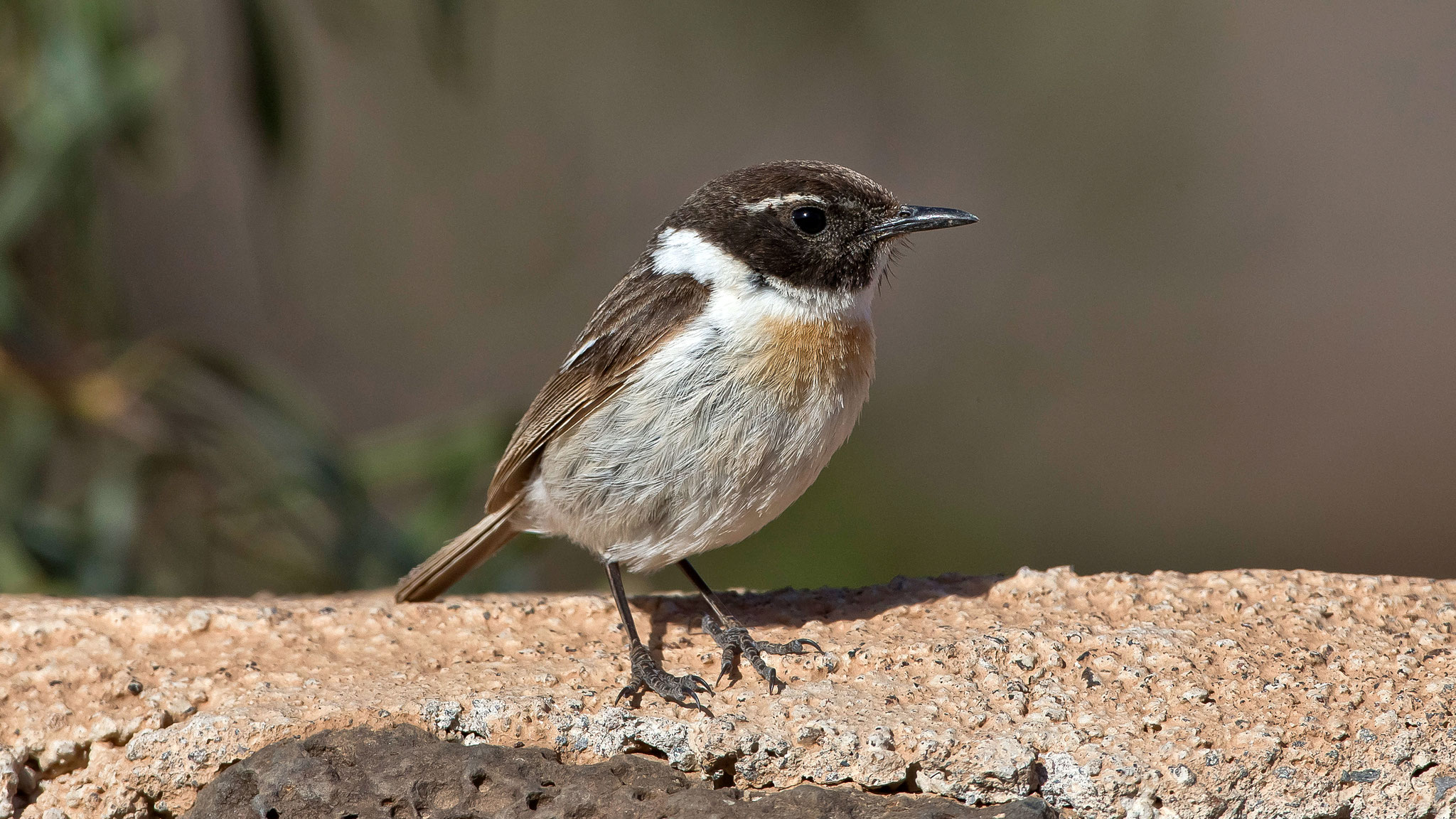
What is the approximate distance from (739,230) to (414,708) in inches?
73.3

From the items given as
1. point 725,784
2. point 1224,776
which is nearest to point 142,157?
point 725,784

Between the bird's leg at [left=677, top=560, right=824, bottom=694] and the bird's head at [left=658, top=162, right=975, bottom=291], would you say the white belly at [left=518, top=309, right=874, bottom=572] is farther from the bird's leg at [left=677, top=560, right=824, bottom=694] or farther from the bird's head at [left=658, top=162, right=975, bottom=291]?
the bird's leg at [left=677, top=560, right=824, bottom=694]

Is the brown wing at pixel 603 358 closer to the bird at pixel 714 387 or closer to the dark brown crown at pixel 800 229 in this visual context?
the bird at pixel 714 387

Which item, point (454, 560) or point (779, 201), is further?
point (454, 560)

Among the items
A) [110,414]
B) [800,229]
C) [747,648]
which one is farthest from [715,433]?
[110,414]

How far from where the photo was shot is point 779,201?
4.30 m

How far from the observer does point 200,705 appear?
3395 millimetres

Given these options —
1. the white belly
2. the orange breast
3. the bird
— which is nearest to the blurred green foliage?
the bird

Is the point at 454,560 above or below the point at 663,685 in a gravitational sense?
below

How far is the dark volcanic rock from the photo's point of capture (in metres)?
2.97

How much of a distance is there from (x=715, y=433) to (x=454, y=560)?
1.20 metres

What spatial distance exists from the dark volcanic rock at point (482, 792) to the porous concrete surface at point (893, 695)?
0.28ft

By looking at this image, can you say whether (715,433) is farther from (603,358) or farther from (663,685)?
(663,685)

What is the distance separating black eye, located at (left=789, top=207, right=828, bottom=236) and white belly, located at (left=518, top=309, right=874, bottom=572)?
35 centimetres
